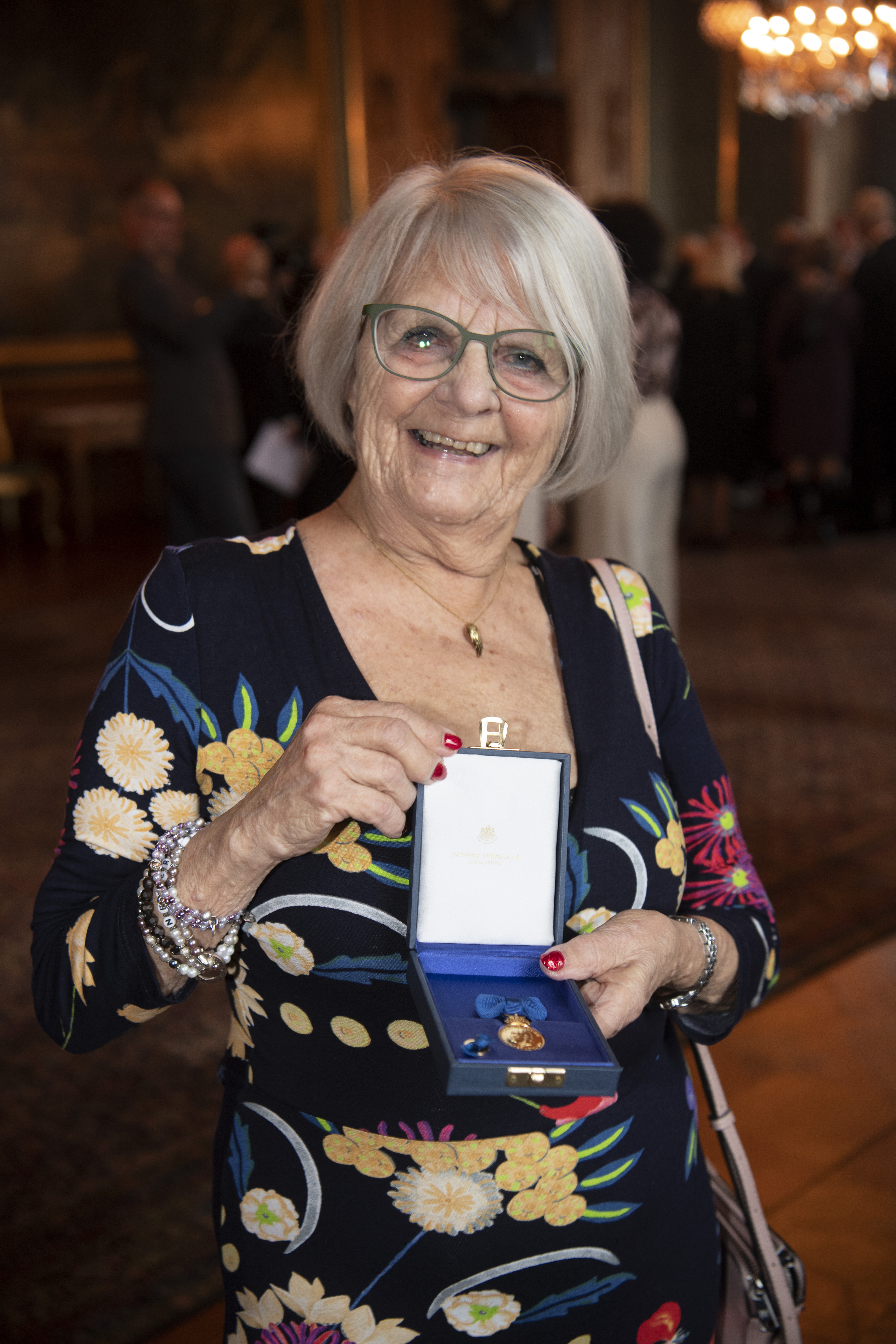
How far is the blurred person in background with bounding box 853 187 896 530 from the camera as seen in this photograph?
7.89 metres

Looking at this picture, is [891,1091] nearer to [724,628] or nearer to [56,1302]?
[56,1302]

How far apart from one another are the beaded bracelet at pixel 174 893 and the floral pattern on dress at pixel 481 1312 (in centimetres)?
43

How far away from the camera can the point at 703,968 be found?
116cm

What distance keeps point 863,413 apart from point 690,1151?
7.75 meters

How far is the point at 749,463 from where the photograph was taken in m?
8.98

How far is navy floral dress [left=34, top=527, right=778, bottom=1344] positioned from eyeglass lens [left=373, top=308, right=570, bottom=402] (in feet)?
0.85

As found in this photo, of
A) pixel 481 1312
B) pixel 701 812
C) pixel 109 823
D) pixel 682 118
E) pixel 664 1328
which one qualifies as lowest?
pixel 664 1328

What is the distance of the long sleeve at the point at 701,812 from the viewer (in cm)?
130

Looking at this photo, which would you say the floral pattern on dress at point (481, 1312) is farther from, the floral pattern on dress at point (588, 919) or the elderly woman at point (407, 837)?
the floral pattern on dress at point (588, 919)

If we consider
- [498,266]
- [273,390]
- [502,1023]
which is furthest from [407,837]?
[273,390]

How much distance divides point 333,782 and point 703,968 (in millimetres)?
470

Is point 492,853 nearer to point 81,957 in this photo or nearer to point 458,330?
point 81,957

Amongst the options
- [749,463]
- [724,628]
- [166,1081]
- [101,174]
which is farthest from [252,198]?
[166,1081]

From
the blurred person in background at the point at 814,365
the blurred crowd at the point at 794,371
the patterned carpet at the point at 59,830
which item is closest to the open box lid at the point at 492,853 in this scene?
the patterned carpet at the point at 59,830
